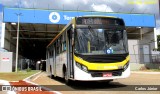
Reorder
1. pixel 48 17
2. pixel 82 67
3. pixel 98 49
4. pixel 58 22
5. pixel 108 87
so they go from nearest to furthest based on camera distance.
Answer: pixel 82 67 < pixel 98 49 < pixel 108 87 < pixel 48 17 < pixel 58 22

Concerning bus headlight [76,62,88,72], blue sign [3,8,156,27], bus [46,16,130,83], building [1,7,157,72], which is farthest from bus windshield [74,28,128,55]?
blue sign [3,8,156,27]

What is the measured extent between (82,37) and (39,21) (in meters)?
30.9

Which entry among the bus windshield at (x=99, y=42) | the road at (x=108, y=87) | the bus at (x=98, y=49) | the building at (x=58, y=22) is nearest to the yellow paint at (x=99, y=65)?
the bus at (x=98, y=49)

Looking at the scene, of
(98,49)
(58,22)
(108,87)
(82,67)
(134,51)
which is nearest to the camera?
(82,67)

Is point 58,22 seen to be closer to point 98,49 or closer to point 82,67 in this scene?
point 98,49

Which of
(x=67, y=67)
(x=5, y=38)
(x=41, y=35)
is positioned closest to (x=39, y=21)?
(x=5, y=38)

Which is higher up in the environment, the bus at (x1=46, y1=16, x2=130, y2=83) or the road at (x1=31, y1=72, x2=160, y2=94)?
the bus at (x1=46, y1=16, x2=130, y2=83)

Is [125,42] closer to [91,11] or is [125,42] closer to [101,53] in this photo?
[101,53]

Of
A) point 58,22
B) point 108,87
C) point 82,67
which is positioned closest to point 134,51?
point 58,22

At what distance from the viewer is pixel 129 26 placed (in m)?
45.8

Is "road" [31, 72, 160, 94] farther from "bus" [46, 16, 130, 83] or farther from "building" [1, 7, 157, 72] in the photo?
"building" [1, 7, 157, 72]

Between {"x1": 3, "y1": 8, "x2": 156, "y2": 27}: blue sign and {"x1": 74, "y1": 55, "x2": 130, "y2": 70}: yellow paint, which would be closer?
{"x1": 74, "y1": 55, "x2": 130, "y2": 70}: yellow paint

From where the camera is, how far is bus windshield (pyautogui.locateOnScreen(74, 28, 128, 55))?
12.6 meters

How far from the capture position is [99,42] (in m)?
12.7
